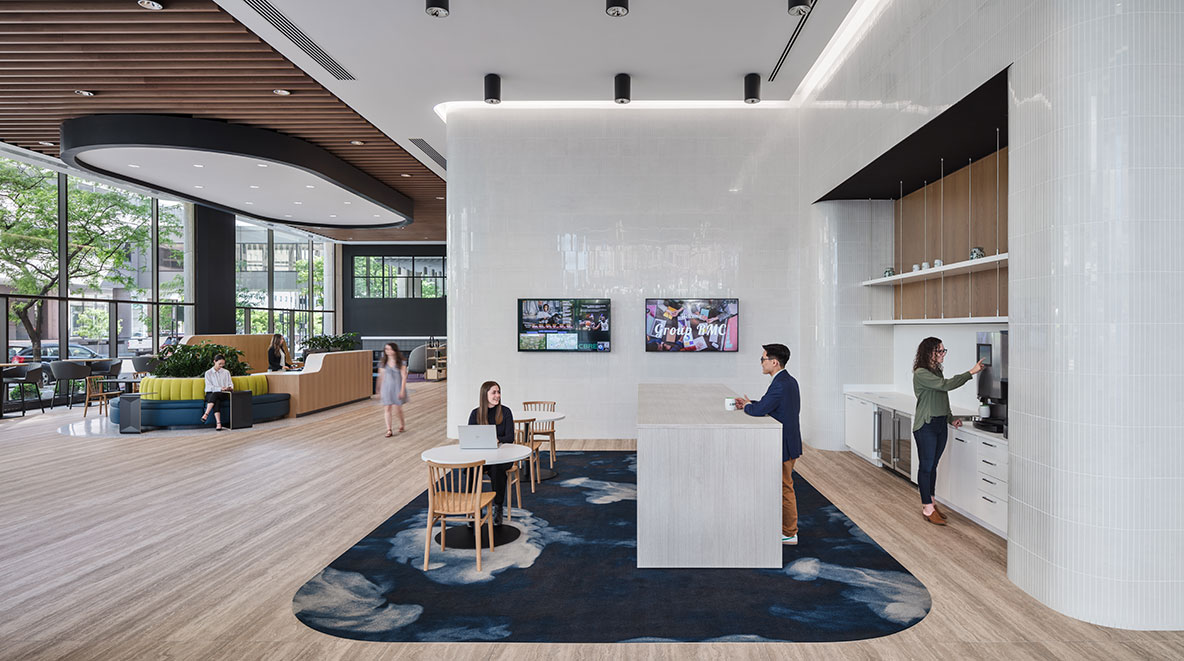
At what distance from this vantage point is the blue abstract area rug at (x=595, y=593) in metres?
3.25

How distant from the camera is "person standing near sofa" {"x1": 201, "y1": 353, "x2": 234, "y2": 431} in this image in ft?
31.8

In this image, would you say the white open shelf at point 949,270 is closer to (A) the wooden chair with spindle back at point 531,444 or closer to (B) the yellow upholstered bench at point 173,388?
(A) the wooden chair with spindle back at point 531,444

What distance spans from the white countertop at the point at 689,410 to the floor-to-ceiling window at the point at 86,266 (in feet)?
41.1

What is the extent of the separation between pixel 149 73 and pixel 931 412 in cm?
898

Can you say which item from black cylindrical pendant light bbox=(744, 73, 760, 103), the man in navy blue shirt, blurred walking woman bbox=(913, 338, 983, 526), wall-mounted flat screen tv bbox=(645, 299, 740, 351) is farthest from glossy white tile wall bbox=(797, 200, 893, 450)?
the man in navy blue shirt

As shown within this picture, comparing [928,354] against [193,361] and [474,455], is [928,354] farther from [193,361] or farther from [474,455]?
[193,361]

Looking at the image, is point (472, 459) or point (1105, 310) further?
point (472, 459)

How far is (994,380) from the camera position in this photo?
522 centimetres

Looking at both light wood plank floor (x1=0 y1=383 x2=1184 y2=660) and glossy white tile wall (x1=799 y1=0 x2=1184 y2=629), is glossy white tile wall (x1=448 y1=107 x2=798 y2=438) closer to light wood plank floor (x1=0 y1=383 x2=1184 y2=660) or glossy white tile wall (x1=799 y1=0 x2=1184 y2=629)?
light wood plank floor (x1=0 y1=383 x2=1184 y2=660)

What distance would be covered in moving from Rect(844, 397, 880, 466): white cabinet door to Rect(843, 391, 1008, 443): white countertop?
0.09 m

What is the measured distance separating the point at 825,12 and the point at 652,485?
4.72 meters

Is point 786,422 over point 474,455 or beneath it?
over

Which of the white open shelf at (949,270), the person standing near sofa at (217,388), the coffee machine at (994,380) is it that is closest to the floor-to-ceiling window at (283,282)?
the person standing near sofa at (217,388)

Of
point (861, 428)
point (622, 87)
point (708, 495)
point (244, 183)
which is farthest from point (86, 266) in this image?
point (861, 428)
